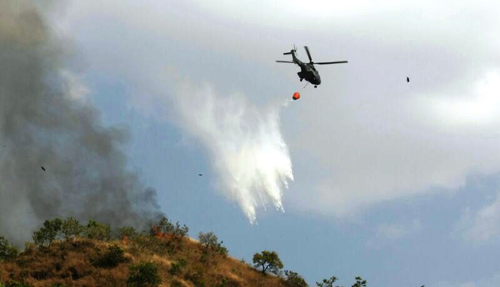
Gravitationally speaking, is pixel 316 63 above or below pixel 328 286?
above

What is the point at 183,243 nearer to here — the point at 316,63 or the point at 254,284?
the point at 254,284

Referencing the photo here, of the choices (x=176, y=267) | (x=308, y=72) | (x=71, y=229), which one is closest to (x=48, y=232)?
(x=71, y=229)

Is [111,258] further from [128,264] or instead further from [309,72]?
[309,72]

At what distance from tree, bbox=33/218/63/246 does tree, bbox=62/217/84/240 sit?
0.75m

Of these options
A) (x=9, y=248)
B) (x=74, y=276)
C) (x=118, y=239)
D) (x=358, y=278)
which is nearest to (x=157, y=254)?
(x=118, y=239)

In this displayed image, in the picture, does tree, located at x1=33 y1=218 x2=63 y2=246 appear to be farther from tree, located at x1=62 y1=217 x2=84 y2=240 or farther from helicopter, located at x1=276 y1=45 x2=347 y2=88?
helicopter, located at x1=276 y1=45 x2=347 y2=88

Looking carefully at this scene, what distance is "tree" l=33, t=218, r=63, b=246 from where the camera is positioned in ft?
248

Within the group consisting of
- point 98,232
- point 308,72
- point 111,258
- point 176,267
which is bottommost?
point 111,258

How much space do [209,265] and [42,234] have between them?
2363 cm

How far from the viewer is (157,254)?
76.6 metres

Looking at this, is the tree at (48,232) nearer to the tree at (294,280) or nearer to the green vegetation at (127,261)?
the green vegetation at (127,261)

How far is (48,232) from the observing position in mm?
75688

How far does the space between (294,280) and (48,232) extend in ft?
121

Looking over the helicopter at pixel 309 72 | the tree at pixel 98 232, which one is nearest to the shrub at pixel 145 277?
the tree at pixel 98 232
